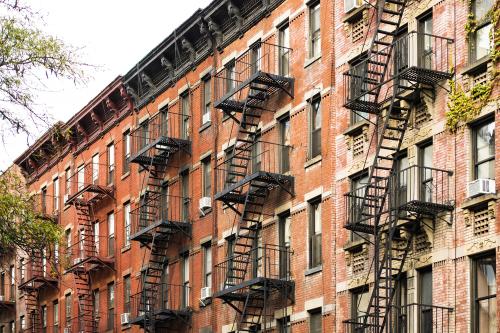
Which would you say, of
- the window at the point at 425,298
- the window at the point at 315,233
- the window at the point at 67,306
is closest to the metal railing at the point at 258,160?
the window at the point at 315,233

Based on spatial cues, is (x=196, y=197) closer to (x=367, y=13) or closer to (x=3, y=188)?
(x=367, y=13)

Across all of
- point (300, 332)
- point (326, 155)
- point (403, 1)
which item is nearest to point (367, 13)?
point (403, 1)

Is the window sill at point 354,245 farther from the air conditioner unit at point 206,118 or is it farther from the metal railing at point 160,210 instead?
the metal railing at point 160,210

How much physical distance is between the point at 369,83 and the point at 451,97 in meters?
3.22

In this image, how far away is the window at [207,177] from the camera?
4834cm

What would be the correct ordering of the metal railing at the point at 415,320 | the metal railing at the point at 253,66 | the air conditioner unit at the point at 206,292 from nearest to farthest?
A: the metal railing at the point at 415,320
the metal railing at the point at 253,66
the air conditioner unit at the point at 206,292

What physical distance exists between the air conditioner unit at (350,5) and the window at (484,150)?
24.0ft

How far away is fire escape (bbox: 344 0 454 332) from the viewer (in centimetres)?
3306

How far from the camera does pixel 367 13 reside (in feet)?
124

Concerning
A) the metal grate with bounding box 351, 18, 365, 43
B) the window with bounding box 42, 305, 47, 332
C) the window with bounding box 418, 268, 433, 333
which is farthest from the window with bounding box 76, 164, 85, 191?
the window with bounding box 418, 268, 433, 333

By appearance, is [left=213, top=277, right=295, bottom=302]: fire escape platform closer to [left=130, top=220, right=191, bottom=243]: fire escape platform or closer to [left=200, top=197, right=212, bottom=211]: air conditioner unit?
[left=200, top=197, right=212, bottom=211]: air conditioner unit

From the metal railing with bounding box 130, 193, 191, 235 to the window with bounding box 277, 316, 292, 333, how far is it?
9.47m

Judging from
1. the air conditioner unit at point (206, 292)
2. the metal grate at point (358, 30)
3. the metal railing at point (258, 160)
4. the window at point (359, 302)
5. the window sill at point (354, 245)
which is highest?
the metal grate at point (358, 30)

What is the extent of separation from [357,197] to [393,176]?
110 cm
